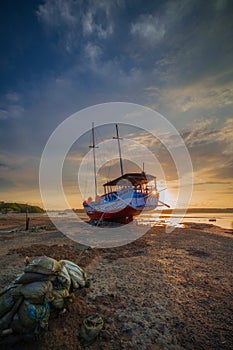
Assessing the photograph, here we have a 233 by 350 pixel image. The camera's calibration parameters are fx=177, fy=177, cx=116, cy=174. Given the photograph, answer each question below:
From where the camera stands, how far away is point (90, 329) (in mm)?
3922

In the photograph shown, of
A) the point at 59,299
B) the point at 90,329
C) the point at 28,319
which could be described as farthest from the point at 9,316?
the point at 90,329

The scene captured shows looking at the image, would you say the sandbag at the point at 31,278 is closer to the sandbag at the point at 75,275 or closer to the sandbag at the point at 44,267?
the sandbag at the point at 44,267

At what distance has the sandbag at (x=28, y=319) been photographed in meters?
3.56

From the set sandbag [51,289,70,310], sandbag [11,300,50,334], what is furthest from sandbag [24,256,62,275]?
sandbag [11,300,50,334]

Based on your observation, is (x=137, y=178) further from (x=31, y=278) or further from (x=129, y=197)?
(x=31, y=278)

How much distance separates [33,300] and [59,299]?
0.70 m

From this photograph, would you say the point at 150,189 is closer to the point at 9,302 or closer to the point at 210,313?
the point at 210,313

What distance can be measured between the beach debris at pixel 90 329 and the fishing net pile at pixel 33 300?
2.13ft

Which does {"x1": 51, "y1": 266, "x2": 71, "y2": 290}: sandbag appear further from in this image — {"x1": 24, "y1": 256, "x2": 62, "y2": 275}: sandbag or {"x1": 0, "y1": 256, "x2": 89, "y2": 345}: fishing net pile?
{"x1": 24, "y1": 256, "x2": 62, "y2": 275}: sandbag

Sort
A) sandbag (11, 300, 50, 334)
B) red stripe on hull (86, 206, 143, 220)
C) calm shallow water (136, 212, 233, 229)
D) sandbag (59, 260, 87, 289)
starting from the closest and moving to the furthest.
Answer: sandbag (11, 300, 50, 334) < sandbag (59, 260, 87, 289) < red stripe on hull (86, 206, 143, 220) < calm shallow water (136, 212, 233, 229)

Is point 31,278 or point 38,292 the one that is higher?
point 31,278

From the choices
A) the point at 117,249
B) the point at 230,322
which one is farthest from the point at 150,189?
the point at 230,322

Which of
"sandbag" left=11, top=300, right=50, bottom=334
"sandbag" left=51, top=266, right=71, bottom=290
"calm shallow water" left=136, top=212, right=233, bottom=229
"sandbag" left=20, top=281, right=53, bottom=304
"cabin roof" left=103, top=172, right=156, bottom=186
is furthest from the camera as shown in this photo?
"calm shallow water" left=136, top=212, right=233, bottom=229

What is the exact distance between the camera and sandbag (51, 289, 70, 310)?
4.17 meters
